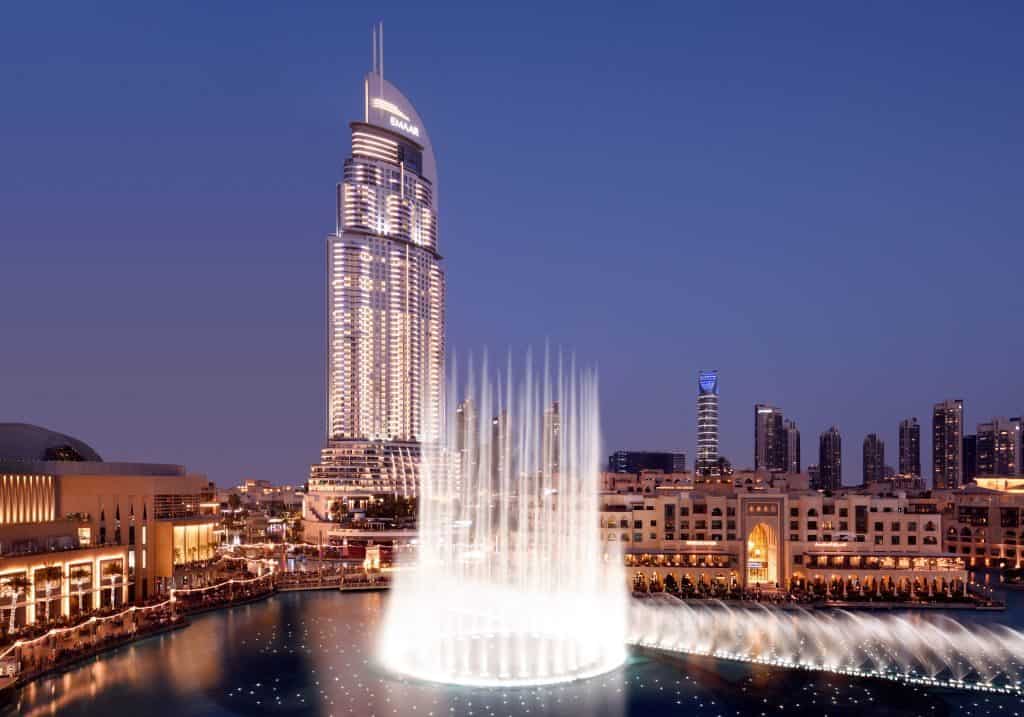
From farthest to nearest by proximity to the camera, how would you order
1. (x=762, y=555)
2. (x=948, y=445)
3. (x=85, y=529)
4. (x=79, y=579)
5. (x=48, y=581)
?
(x=948, y=445)
(x=762, y=555)
(x=85, y=529)
(x=79, y=579)
(x=48, y=581)

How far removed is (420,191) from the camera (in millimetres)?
133000

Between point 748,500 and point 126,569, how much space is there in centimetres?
3558

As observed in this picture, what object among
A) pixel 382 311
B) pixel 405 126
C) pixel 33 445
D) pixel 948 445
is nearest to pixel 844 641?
pixel 33 445

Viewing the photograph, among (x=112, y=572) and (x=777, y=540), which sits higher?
(x=112, y=572)

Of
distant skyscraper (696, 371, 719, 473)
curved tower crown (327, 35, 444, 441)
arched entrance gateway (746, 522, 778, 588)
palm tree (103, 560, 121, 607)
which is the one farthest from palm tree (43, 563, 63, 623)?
distant skyscraper (696, 371, 719, 473)

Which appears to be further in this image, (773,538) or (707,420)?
(707,420)

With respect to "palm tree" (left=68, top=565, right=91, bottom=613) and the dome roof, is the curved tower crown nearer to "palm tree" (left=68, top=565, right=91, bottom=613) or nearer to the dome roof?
the dome roof

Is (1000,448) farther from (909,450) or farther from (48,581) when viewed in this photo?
(48,581)

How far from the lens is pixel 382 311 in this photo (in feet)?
401

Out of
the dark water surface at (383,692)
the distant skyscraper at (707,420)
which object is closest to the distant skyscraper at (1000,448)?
the distant skyscraper at (707,420)

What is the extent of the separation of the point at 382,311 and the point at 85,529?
80217 millimetres

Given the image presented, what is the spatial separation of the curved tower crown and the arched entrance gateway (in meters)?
70.7

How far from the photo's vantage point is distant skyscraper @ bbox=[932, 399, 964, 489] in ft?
484

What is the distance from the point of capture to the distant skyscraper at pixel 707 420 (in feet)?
505
